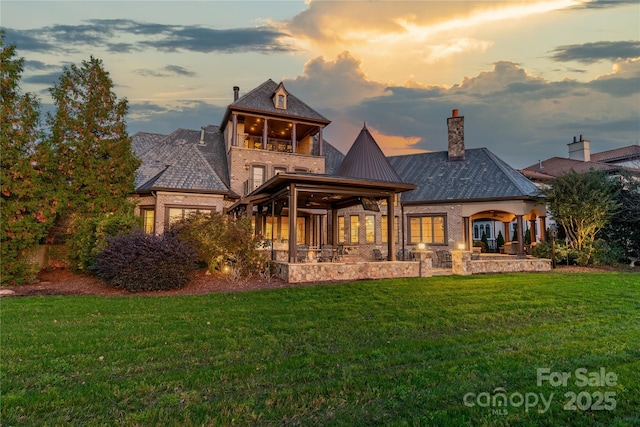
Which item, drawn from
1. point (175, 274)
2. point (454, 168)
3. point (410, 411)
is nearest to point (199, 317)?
point (175, 274)

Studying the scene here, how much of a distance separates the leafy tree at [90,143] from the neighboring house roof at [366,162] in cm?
1177

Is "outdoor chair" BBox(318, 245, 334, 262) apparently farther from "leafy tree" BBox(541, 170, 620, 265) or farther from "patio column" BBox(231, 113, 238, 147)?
"leafy tree" BBox(541, 170, 620, 265)

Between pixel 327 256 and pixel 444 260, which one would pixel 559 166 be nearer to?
pixel 444 260

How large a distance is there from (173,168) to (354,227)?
35.9 ft

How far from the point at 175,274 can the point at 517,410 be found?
9486 mm

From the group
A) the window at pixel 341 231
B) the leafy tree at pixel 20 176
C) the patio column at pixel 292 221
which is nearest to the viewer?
the leafy tree at pixel 20 176

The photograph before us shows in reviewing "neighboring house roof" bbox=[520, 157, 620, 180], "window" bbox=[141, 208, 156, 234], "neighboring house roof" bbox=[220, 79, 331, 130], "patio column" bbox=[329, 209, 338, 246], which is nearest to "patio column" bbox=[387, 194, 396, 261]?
"patio column" bbox=[329, 209, 338, 246]

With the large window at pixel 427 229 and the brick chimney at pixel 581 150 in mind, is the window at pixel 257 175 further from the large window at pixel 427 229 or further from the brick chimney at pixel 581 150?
the brick chimney at pixel 581 150

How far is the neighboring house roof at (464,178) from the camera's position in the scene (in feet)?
62.7

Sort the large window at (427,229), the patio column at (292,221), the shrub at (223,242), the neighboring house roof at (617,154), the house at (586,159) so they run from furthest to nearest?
the neighboring house roof at (617,154) → the house at (586,159) → the large window at (427,229) → the patio column at (292,221) → the shrub at (223,242)

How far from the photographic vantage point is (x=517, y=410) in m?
3.02

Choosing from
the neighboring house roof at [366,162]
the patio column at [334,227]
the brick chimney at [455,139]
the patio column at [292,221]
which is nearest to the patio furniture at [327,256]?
the patio column at [292,221]

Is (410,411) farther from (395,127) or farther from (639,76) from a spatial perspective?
(395,127)

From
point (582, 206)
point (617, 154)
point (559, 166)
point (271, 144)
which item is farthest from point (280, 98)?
point (617, 154)
